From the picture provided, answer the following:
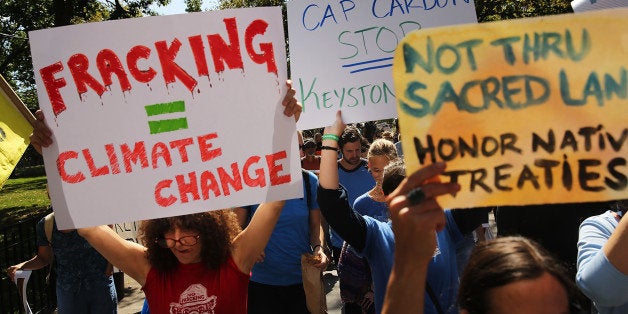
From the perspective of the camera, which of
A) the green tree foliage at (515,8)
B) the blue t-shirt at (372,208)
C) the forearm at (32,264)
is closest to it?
the blue t-shirt at (372,208)

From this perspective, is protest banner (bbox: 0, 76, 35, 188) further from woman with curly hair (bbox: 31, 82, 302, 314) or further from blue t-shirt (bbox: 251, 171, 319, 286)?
blue t-shirt (bbox: 251, 171, 319, 286)

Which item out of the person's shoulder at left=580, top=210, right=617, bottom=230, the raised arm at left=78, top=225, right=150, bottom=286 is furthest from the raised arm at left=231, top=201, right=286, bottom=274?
the person's shoulder at left=580, top=210, right=617, bottom=230

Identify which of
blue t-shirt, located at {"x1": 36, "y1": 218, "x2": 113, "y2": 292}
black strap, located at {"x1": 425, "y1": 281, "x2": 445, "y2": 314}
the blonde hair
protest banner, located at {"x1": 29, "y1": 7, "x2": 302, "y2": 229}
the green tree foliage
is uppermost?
the green tree foliage

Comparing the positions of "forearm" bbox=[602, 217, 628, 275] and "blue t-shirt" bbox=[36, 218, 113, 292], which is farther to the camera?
"blue t-shirt" bbox=[36, 218, 113, 292]

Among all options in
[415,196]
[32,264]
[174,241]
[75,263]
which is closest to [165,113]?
[174,241]

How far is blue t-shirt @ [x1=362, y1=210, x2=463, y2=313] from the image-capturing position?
2645 millimetres

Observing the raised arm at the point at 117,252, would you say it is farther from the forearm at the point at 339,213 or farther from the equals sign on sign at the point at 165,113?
the forearm at the point at 339,213

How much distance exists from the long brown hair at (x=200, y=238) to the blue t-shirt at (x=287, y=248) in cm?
120

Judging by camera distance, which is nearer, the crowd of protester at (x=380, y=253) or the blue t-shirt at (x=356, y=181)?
the crowd of protester at (x=380, y=253)

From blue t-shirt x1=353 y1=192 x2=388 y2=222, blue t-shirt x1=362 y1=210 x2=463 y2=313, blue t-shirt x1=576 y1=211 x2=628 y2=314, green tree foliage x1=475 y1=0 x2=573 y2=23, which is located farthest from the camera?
green tree foliage x1=475 y1=0 x2=573 y2=23

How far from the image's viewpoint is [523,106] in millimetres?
1499

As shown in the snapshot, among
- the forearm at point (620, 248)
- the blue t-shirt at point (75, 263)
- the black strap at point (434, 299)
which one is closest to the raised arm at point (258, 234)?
the black strap at point (434, 299)

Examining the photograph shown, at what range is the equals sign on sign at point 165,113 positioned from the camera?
2342 millimetres

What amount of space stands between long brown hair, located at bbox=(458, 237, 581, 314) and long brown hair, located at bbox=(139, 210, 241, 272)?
1.23 metres
